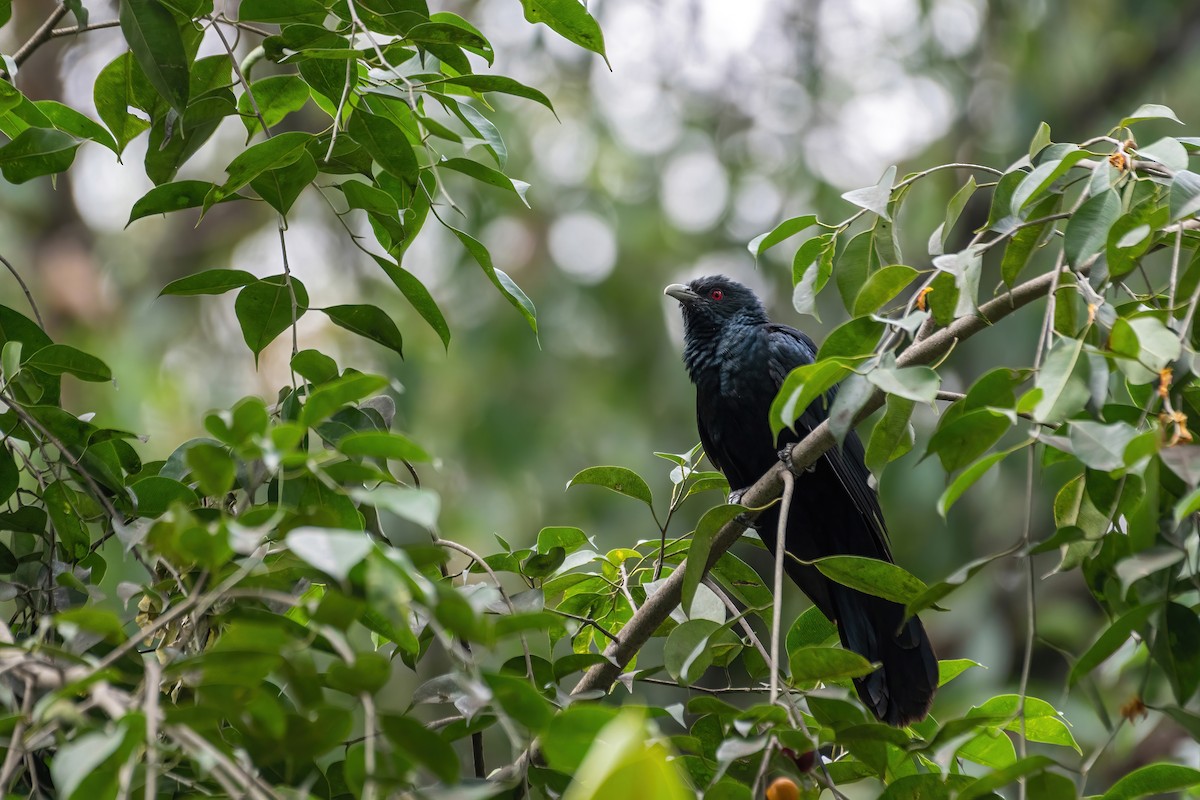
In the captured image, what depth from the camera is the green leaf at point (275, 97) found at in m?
2.19

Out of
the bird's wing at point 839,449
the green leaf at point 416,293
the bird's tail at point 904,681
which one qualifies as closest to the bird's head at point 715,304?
the bird's wing at point 839,449

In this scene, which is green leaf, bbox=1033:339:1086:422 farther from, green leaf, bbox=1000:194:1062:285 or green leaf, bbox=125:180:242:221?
green leaf, bbox=125:180:242:221

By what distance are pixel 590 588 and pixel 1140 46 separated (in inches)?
350

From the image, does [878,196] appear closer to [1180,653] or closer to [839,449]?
[1180,653]

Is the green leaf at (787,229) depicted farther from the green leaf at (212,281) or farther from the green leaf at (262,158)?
the green leaf at (212,281)

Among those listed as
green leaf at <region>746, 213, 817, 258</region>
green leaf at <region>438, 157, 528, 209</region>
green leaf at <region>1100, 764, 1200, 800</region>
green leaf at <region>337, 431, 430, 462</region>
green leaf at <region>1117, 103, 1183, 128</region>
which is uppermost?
green leaf at <region>1117, 103, 1183, 128</region>

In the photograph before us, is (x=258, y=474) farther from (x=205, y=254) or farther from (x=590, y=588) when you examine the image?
(x=205, y=254)

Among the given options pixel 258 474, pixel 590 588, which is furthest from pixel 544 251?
pixel 258 474

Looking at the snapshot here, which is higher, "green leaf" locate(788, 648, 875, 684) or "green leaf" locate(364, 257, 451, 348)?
"green leaf" locate(364, 257, 451, 348)

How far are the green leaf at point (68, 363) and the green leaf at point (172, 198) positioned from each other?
0.85ft

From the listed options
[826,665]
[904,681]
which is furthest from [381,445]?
[904,681]

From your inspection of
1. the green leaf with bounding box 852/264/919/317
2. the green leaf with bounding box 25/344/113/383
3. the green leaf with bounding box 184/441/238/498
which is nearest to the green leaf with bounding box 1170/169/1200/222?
the green leaf with bounding box 852/264/919/317

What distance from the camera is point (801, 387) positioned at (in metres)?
1.67

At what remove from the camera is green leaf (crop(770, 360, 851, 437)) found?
5.37ft
